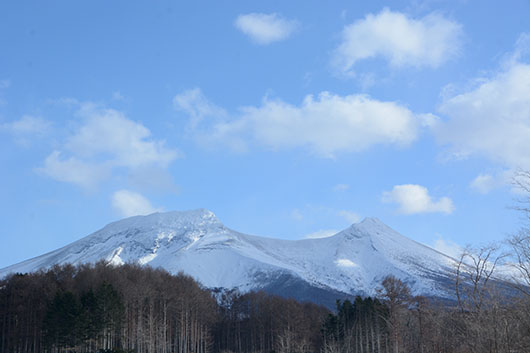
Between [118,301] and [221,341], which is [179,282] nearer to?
[221,341]

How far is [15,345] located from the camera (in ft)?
215

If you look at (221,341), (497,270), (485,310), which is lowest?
(221,341)

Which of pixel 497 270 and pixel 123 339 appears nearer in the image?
pixel 497 270

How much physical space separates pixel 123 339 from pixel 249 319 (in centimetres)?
3521

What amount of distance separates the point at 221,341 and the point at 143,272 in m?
24.6

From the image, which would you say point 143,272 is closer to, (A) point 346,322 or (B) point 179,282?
(B) point 179,282

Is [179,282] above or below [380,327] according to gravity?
above

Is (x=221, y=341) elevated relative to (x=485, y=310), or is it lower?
lower

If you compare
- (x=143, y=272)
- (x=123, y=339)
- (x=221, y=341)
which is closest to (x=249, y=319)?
(x=221, y=341)

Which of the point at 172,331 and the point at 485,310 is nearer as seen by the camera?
the point at 485,310

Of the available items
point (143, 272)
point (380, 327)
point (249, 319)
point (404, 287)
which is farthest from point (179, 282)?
point (404, 287)

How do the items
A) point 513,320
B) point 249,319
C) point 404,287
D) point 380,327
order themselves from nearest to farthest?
point 513,320 → point 404,287 → point 380,327 → point 249,319

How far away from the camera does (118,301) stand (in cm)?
5894

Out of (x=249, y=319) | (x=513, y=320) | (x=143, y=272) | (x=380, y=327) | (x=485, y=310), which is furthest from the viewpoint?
(x=249, y=319)
